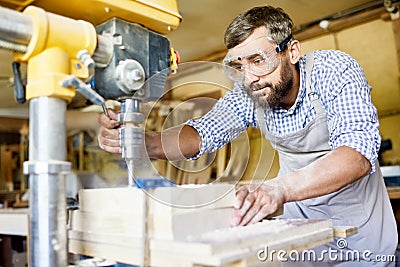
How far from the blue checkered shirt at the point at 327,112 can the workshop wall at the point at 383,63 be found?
2211 mm

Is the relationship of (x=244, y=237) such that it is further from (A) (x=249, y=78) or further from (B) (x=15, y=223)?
(B) (x=15, y=223)

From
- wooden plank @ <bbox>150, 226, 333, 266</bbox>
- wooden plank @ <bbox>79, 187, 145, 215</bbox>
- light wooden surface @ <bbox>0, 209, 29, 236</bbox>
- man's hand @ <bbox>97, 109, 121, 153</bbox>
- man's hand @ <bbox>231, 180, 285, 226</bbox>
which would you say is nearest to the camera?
wooden plank @ <bbox>150, 226, 333, 266</bbox>

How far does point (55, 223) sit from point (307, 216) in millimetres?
1139

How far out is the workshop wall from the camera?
3.47 meters

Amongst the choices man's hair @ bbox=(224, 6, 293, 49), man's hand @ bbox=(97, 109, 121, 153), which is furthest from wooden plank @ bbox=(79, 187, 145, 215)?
man's hair @ bbox=(224, 6, 293, 49)

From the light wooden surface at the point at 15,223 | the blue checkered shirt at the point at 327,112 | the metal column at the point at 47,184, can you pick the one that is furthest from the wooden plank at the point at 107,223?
the light wooden surface at the point at 15,223

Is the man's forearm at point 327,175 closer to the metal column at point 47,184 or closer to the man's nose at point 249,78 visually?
the man's nose at point 249,78

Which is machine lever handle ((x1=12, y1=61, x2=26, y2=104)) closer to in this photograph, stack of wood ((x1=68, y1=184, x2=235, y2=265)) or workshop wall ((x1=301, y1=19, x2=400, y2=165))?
stack of wood ((x1=68, y1=184, x2=235, y2=265))

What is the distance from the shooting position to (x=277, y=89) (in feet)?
5.02

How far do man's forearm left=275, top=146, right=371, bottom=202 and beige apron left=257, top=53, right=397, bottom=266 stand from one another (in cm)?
36

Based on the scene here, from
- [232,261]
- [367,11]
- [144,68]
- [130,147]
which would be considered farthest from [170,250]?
[367,11]

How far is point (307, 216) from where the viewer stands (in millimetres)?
1606

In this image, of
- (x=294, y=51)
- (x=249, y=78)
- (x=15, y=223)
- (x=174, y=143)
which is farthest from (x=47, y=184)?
(x=15, y=223)

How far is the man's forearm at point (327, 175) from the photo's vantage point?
3.59 feet
